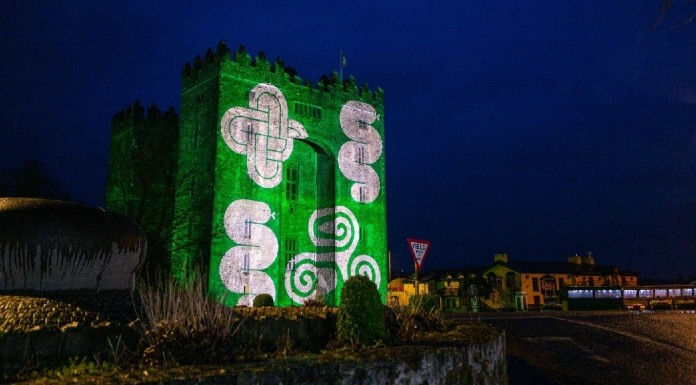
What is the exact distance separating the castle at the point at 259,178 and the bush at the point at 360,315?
776 inches

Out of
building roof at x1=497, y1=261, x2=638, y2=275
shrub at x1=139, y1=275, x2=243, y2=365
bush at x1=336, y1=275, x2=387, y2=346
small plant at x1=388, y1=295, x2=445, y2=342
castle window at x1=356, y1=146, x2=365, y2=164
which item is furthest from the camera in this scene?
building roof at x1=497, y1=261, x2=638, y2=275

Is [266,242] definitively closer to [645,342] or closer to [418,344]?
[645,342]

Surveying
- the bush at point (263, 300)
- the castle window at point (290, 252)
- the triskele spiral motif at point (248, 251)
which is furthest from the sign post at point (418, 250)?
the castle window at point (290, 252)

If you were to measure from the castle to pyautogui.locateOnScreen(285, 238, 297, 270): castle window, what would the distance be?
0.21 ft

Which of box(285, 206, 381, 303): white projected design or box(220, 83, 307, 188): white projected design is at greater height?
box(220, 83, 307, 188): white projected design

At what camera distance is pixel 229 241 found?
→ 29141 mm

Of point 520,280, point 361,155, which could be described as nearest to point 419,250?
point 361,155

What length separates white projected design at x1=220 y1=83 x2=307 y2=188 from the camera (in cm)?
3031

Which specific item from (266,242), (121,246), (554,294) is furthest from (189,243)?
(554,294)

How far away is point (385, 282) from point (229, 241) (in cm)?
1121

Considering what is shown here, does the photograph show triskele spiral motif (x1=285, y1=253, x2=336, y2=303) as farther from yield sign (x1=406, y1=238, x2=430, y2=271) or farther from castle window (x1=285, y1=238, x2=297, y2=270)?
yield sign (x1=406, y1=238, x2=430, y2=271)

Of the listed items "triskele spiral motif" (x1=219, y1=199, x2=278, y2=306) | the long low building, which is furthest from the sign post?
the long low building

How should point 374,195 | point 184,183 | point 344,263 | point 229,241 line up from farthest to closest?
1. point 374,195
2. point 344,263
3. point 184,183
4. point 229,241

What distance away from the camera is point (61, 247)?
27.2 ft
